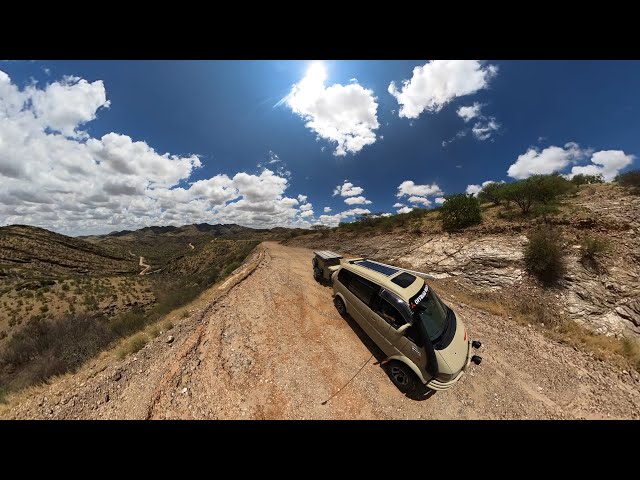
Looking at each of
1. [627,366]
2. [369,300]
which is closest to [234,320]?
[369,300]

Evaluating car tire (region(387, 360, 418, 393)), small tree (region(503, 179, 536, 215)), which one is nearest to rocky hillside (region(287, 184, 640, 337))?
small tree (region(503, 179, 536, 215))

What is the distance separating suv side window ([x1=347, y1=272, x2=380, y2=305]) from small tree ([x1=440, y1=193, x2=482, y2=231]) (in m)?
11.1

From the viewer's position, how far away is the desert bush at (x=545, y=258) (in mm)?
8844

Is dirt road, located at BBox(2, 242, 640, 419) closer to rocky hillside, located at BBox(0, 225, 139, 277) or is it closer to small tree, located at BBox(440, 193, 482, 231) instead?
small tree, located at BBox(440, 193, 482, 231)

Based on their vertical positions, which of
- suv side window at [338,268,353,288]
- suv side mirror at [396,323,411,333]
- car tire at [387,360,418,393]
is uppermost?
suv side window at [338,268,353,288]

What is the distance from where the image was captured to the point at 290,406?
4.32 meters

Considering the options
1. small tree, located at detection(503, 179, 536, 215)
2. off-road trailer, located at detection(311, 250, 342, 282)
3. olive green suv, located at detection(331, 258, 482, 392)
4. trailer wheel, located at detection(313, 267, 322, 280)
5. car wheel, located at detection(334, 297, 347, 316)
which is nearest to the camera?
olive green suv, located at detection(331, 258, 482, 392)

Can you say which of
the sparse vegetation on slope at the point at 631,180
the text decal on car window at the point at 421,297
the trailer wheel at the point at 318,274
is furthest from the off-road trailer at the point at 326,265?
the sparse vegetation on slope at the point at 631,180

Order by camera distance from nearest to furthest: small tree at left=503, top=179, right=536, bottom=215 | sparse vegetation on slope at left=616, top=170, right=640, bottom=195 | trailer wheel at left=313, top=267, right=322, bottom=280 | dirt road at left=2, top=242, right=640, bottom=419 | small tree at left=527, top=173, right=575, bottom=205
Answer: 1. dirt road at left=2, top=242, right=640, bottom=419
2. trailer wheel at left=313, top=267, right=322, bottom=280
3. sparse vegetation on slope at left=616, top=170, right=640, bottom=195
4. small tree at left=527, top=173, right=575, bottom=205
5. small tree at left=503, top=179, right=536, bottom=215

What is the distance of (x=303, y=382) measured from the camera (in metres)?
4.84

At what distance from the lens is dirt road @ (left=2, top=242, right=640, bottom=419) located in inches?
169

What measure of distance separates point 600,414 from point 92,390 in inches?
404

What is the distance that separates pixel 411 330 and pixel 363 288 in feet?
5.77

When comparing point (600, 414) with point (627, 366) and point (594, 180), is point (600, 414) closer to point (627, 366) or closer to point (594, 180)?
point (627, 366)
